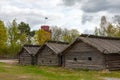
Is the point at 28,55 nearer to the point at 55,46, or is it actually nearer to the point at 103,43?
the point at 55,46

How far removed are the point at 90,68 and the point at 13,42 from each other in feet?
160

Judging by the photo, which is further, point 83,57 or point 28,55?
point 28,55

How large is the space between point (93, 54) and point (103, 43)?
8.35 ft

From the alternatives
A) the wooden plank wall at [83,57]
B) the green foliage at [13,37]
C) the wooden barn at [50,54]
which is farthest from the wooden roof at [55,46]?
the green foliage at [13,37]

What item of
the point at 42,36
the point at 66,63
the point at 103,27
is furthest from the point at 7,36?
the point at 66,63

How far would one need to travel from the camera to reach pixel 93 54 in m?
47.0

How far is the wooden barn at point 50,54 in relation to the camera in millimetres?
56562

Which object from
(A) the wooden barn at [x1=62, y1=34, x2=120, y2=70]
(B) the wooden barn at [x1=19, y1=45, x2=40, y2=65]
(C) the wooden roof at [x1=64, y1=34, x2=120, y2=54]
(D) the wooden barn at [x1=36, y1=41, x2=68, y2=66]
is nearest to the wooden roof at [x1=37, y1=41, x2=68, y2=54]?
(D) the wooden barn at [x1=36, y1=41, x2=68, y2=66]

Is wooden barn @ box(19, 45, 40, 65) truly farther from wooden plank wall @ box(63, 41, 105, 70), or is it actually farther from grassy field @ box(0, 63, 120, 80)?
grassy field @ box(0, 63, 120, 80)

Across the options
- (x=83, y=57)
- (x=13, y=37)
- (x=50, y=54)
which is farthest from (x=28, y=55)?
Answer: (x=13, y=37)

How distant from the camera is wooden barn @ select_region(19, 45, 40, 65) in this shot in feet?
209

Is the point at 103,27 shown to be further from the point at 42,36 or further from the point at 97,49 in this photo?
the point at 97,49

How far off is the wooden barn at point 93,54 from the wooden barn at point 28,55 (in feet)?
39.3

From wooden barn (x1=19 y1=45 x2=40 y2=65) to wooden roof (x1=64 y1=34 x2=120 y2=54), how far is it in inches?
625
